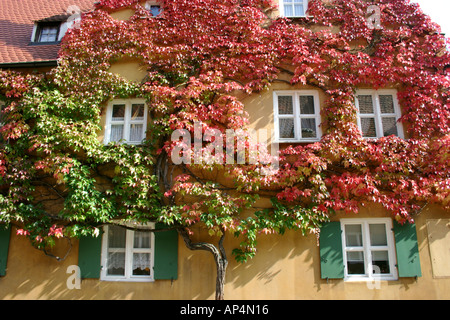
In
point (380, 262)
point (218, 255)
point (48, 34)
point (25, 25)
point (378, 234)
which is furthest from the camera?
point (25, 25)

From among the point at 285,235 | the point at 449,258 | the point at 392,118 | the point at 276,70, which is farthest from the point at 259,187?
the point at 449,258

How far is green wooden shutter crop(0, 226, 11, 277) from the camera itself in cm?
666

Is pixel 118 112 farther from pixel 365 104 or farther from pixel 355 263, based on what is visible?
pixel 355 263

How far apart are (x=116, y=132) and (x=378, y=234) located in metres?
6.01

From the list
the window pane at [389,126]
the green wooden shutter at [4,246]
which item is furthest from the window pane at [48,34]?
the window pane at [389,126]

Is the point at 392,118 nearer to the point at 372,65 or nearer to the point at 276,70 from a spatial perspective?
the point at 372,65

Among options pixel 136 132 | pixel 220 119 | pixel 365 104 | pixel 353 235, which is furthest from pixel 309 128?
pixel 136 132

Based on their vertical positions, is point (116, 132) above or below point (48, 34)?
below

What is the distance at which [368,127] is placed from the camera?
7305 millimetres

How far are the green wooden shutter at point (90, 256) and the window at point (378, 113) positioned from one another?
614 cm

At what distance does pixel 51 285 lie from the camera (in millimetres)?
6594

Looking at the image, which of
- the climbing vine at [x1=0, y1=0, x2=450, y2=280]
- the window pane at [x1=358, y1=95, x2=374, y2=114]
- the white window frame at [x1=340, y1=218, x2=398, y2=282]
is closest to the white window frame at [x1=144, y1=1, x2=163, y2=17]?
the climbing vine at [x1=0, y1=0, x2=450, y2=280]

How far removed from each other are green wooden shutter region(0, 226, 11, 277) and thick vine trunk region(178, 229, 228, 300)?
3622 millimetres

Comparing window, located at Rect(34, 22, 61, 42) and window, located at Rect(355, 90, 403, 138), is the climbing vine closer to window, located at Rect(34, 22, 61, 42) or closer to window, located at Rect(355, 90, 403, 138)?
window, located at Rect(355, 90, 403, 138)
